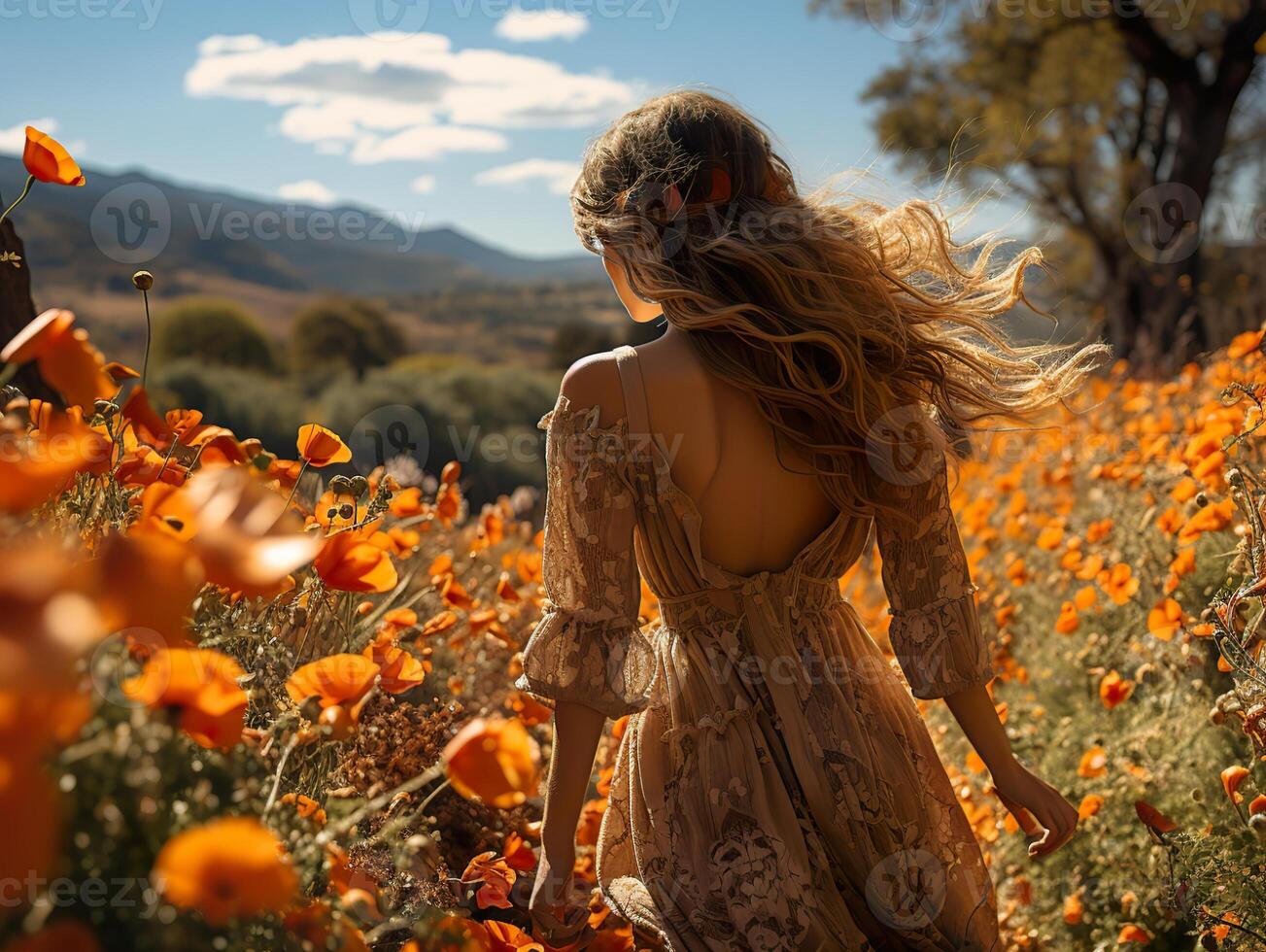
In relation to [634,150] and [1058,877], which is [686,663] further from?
[1058,877]

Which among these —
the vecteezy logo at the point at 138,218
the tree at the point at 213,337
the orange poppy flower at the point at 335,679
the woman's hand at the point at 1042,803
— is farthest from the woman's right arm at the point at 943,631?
the tree at the point at 213,337

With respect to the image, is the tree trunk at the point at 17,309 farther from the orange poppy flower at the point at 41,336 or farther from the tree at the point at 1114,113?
the tree at the point at 1114,113

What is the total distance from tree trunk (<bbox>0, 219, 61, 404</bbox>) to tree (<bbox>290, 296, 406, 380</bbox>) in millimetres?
22898

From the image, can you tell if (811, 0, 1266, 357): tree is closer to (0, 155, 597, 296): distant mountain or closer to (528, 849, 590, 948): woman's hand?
(0, 155, 597, 296): distant mountain

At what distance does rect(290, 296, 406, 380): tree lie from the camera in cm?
2628

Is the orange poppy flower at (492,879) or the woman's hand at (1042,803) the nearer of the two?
the orange poppy flower at (492,879)

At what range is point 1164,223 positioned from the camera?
41.7ft

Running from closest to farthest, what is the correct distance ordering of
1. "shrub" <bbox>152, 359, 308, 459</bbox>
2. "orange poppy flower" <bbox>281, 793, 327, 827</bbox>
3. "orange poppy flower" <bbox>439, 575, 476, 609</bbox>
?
1. "orange poppy flower" <bbox>281, 793, 327, 827</bbox>
2. "orange poppy flower" <bbox>439, 575, 476, 609</bbox>
3. "shrub" <bbox>152, 359, 308, 459</bbox>

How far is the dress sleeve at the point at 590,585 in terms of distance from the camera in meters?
1.73

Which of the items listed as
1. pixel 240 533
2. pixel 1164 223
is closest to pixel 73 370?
pixel 240 533

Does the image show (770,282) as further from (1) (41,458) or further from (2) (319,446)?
(1) (41,458)

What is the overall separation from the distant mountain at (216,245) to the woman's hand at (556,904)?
115 cm

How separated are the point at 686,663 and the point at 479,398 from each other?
14.2 meters

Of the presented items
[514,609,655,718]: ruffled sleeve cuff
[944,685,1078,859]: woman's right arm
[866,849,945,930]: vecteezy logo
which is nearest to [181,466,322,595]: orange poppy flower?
[514,609,655,718]: ruffled sleeve cuff
